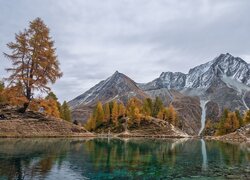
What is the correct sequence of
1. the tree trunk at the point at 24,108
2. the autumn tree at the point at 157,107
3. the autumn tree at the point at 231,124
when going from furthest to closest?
the autumn tree at the point at 157,107 < the autumn tree at the point at 231,124 < the tree trunk at the point at 24,108

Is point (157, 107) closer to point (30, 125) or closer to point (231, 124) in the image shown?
point (231, 124)

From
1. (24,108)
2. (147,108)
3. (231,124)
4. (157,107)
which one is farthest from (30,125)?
(157,107)

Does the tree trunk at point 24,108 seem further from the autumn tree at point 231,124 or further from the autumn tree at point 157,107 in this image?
the autumn tree at point 157,107

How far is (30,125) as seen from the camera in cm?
6191

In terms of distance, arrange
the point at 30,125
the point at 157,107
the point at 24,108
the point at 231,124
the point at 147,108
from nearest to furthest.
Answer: the point at 30,125 → the point at 24,108 → the point at 231,124 → the point at 147,108 → the point at 157,107

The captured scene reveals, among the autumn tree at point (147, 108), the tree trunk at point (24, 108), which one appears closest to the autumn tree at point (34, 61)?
the tree trunk at point (24, 108)

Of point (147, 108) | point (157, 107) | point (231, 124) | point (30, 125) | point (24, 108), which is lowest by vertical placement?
point (30, 125)

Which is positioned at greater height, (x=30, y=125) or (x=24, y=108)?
(x=24, y=108)

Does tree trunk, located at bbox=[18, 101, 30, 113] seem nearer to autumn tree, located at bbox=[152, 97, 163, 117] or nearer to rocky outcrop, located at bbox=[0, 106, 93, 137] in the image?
rocky outcrop, located at bbox=[0, 106, 93, 137]

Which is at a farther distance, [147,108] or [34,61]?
[147,108]

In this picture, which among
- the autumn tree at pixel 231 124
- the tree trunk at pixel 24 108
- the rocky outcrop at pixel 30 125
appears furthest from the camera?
the autumn tree at pixel 231 124

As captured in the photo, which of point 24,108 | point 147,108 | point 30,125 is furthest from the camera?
point 147,108

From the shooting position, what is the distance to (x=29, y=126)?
61562 mm

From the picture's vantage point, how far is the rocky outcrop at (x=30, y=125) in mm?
58562
